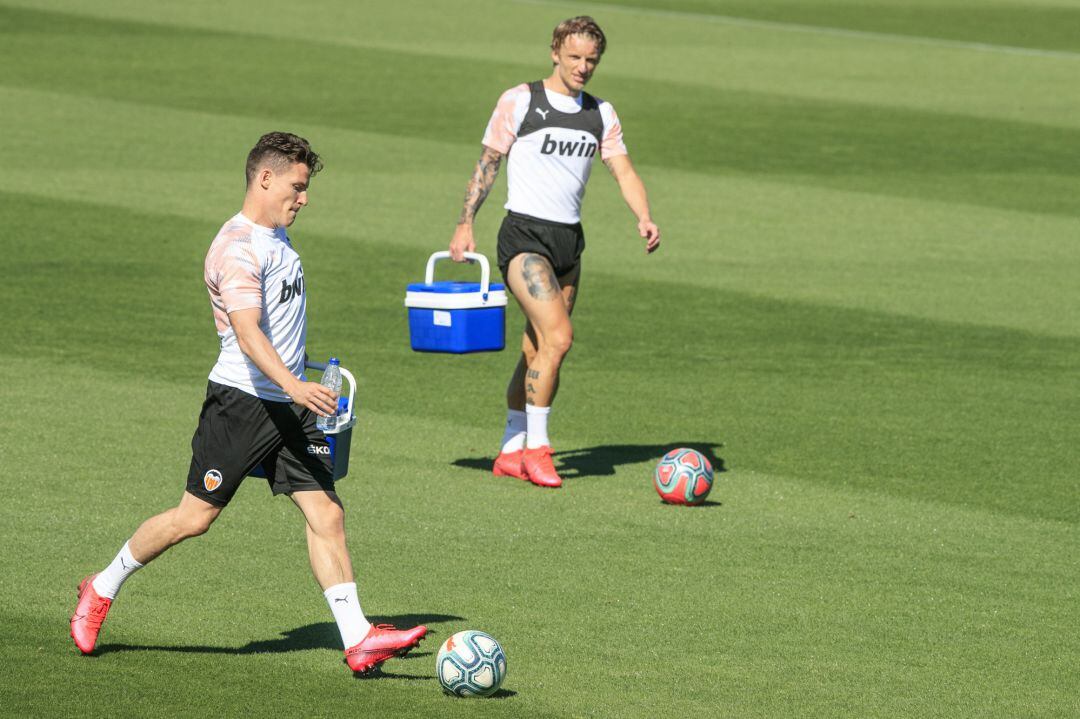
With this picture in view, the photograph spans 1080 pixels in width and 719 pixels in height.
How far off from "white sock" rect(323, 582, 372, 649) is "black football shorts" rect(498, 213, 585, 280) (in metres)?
4.04

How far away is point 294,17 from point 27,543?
25.6m

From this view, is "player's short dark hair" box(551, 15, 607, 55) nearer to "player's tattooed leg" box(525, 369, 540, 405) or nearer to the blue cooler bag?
the blue cooler bag

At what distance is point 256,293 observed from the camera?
764cm

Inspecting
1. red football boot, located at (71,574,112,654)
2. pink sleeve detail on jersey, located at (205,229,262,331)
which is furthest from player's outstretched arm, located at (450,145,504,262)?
red football boot, located at (71,574,112,654)

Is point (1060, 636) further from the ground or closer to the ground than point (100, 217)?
closer to the ground

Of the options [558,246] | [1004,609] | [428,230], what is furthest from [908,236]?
[1004,609]

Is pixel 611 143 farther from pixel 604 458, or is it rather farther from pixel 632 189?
pixel 604 458

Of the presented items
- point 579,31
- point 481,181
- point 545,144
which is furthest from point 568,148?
point 579,31

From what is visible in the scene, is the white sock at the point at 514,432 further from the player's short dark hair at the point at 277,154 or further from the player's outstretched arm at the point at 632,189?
the player's short dark hair at the point at 277,154

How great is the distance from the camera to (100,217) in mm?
19297

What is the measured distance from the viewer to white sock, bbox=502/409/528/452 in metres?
11.7

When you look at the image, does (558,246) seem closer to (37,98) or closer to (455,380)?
(455,380)

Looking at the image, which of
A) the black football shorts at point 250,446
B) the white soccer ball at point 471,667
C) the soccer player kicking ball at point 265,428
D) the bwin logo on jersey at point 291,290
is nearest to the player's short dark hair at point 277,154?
the soccer player kicking ball at point 265,428

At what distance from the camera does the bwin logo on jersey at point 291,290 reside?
7832 mm
